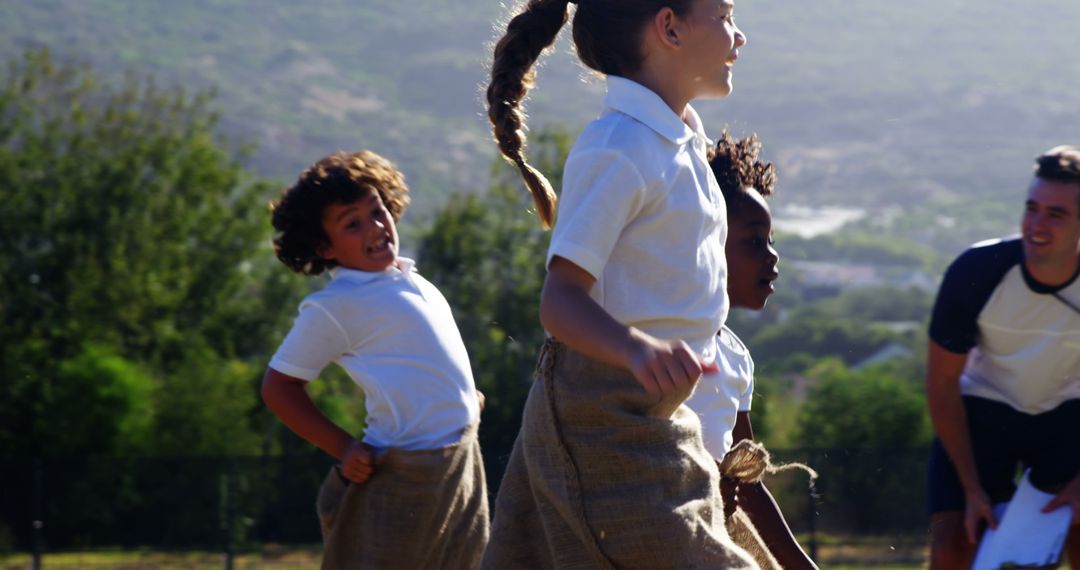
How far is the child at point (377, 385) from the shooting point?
4.25 metres

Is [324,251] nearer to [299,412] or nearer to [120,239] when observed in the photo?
[299,412]

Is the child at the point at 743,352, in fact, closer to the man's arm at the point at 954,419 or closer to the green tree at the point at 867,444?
the man's arm at the point at 954,419

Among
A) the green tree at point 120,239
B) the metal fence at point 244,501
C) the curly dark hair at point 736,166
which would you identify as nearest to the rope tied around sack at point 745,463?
the curly dark hair at point 736,166

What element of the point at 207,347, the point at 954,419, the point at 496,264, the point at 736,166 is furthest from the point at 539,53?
the point at 207,347

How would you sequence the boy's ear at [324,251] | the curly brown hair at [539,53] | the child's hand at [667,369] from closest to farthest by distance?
the child's hand at [667,369]
the curly brown hair at [539,53]
the boy's ear at [324,251]

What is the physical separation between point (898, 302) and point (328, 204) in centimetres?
9680

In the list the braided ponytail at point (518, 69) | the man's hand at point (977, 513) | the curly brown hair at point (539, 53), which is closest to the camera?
the curly brown hair at point (539, 53)

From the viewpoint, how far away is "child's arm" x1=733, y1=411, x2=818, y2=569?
3.61 m

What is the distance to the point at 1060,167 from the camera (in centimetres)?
452

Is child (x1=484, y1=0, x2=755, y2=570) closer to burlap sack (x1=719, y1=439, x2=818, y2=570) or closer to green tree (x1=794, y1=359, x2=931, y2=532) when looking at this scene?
burlap sack (x1=719, y1=439, x2=818, y2=570)

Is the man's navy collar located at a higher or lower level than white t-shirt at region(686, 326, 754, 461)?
higher

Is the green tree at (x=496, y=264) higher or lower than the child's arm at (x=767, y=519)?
lower

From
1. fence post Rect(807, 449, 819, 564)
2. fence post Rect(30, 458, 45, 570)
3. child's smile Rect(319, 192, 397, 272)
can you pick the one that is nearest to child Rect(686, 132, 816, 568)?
child's smile Rect(319, 192, 397, 272)

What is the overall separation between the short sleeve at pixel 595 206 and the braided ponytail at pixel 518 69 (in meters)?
0.43
